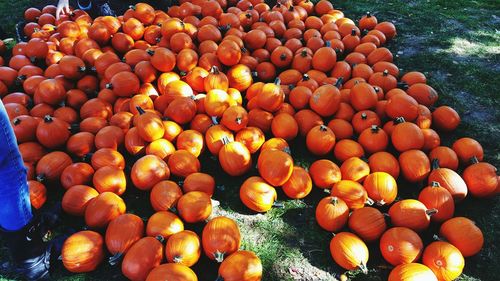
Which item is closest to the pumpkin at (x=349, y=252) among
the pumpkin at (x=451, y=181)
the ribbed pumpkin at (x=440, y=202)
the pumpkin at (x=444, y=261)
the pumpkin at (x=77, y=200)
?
the pumpkin at (x=444, y=261)

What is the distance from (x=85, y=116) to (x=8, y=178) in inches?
68.5

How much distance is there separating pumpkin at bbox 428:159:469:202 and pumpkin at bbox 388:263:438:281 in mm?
815

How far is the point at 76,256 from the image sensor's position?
8.23 feet

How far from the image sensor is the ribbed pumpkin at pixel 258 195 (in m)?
2.97

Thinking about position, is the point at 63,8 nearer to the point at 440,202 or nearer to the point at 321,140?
the point at 321,140

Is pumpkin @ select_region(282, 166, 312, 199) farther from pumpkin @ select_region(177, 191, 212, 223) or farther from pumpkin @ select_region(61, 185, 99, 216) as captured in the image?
pumpkin @ select_region(61, 185, 99, 216)

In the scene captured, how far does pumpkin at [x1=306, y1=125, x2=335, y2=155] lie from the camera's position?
3406 millimetres

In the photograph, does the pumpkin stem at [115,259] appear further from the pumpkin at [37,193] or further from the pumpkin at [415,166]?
the pumpkin at [415,166]

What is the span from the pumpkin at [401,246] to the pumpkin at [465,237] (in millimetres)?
243

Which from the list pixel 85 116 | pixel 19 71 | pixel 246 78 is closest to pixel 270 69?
pixel 246 78

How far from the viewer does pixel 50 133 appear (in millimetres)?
3389

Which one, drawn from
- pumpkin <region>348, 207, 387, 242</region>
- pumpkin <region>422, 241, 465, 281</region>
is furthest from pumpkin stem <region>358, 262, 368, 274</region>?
pumpkin <region>422, 241, 465, 281</region>

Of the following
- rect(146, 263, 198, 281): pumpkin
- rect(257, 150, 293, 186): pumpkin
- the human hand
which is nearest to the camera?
rect(146, 263, 198, 281): pumpkin

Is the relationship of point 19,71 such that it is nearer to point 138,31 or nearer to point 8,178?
point 138,31
